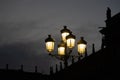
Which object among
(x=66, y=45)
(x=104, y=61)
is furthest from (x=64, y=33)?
(x=104, y=61)

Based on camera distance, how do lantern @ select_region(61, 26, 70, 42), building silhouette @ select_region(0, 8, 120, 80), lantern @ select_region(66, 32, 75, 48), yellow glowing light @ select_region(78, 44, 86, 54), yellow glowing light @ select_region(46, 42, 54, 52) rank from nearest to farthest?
lantern @ select_region(66, 32, 75, 48) → yellow glowing light @ select_region(78, 44, 86, 54) → yellow glowing light @ select_region(46, 42, 54, 52) → lantern @ select_region(61, 26, 70, 42) → building silhouette @ select_region(0, 8, 120, 80)

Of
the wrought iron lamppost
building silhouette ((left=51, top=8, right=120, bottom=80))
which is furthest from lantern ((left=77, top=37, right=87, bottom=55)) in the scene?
building silhouette ((left=51, top=8, right=120, bottom=80))

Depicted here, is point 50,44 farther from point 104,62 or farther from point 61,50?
point 104,62

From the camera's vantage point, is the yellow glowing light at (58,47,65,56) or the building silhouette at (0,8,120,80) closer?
the yellow glowing light at (58,47,65,56)

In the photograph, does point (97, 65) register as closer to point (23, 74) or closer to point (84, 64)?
point (84, 64)

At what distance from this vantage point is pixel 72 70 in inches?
1130

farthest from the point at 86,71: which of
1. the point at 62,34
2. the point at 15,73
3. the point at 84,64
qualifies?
the point at 15,73

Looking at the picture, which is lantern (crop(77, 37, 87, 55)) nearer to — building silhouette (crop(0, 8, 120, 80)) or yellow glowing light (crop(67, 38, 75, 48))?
yellow glowing light (crop(67, 38, 75, 48))

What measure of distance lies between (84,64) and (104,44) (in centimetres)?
223

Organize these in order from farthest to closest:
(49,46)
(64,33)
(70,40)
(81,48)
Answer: (64,33)
(49,46)
(81,48)
(70,40)

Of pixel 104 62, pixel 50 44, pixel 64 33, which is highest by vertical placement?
pixel 64 33

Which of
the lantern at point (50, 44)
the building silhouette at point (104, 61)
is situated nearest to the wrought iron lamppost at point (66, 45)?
the lantern at point (50, 44)

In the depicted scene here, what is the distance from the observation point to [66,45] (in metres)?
20.3

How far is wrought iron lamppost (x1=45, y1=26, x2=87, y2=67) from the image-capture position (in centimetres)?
1986
